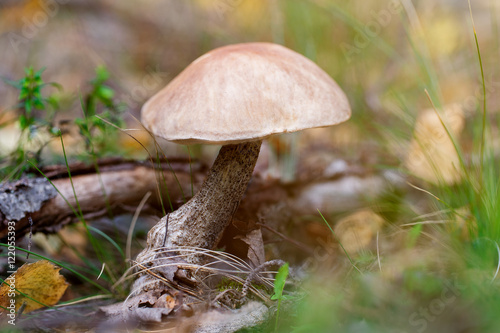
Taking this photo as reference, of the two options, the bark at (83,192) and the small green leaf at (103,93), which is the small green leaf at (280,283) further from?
the small green leaf at (103,93)

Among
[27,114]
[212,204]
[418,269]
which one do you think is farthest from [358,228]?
[27,114]

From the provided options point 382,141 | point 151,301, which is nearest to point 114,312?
point 151,301

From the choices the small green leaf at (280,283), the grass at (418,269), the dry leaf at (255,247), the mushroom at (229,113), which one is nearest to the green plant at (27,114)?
the grass at (418,269)

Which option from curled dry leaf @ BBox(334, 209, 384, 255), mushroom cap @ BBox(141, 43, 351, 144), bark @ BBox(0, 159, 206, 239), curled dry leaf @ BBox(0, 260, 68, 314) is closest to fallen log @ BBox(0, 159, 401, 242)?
bark @ BBox(0, 159, 206, 239)

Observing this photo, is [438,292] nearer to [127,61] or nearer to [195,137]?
[195,137]

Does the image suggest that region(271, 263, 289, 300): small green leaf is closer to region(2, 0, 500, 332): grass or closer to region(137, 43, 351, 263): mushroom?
region(2, 0, 500, 332): grass

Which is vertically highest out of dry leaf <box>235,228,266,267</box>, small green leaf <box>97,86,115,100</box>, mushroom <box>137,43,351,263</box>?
small green leaf <box>97,86,115,100</box>

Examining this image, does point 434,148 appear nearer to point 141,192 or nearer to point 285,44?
point 141,192
